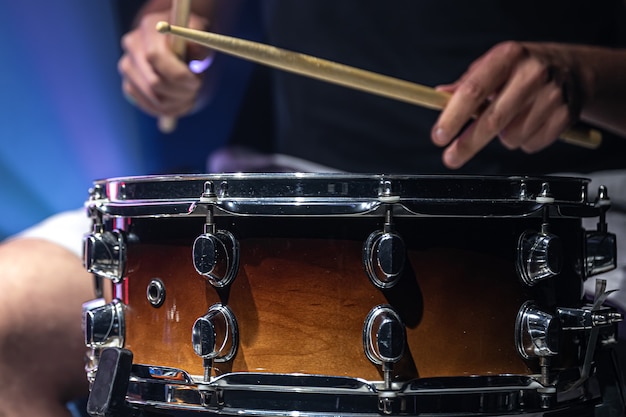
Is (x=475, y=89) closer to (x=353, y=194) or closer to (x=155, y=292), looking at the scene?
(x=353, y=194)

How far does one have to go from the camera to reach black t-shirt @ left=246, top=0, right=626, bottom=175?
1.22 metres

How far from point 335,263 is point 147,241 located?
0.21 meters

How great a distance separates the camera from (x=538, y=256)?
686 mm

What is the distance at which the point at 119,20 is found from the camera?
1.58 meters

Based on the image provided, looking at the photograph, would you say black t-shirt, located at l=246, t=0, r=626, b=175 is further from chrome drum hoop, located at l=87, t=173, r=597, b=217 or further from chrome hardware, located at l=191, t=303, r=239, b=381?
chrome hardware, located at l=191, t=303, r=239, b=381

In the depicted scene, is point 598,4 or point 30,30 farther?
point 30,30

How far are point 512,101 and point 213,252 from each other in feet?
1.61

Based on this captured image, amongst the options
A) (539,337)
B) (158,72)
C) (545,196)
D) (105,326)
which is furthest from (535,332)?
(158,72)

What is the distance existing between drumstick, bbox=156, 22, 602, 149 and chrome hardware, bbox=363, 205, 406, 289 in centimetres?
28

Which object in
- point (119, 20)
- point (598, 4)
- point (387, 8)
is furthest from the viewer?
point (119, 20)

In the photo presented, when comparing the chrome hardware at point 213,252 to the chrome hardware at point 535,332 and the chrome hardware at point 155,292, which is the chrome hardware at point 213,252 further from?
the chrome hardware at point 535,332

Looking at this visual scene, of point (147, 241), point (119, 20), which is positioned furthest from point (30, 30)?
point (147, 241)

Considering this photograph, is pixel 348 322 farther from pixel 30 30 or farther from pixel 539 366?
pixel 30 30

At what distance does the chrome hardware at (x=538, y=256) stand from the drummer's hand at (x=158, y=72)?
0.62 metres
